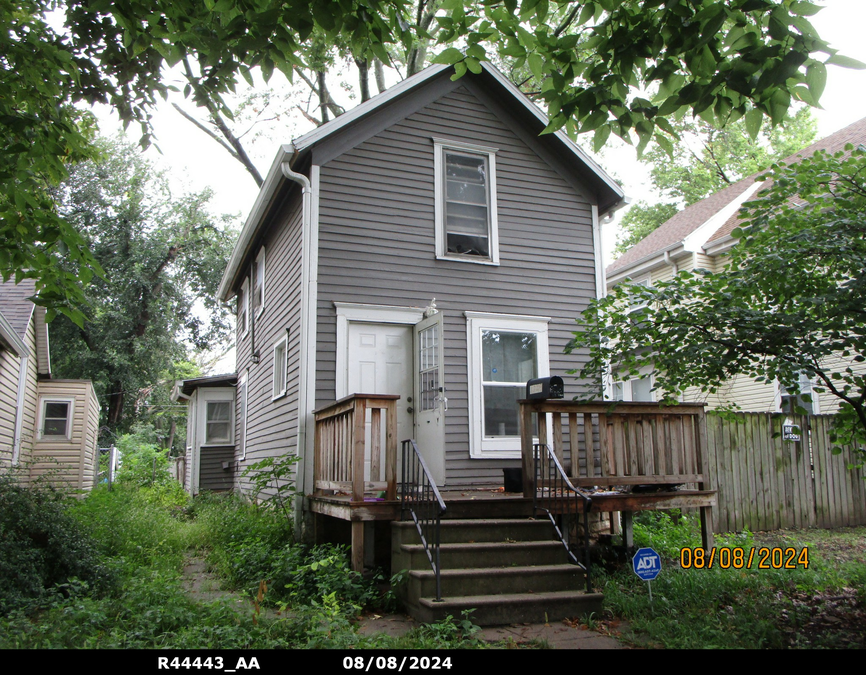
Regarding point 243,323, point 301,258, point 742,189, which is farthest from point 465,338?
point 742,189

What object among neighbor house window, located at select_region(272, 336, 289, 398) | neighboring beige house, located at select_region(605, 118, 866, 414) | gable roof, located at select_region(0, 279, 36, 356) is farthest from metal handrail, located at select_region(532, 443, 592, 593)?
gable roof, located at select_region(0, 279, 36, 356)

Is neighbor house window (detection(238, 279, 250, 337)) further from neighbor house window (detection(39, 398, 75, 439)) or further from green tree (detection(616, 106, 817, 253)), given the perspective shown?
green tree (detection(616, 106, 817, 253))

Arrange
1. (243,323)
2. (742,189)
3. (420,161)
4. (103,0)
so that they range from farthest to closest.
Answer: (742,189) < (243,323) < (420,161) < (103,0)

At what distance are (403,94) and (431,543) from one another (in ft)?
20.6

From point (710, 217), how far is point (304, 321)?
12.5 meters

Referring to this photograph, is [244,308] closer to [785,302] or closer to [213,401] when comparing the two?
[213,401]

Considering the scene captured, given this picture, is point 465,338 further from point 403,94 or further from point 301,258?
point 403,94

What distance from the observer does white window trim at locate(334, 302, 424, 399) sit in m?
8.66

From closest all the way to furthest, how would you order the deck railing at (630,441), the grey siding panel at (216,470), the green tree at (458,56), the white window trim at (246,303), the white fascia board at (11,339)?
the green tree at (458,56), the deck railing at (630,441), the white fascia board at (11,339), the white window trim at (246,303), the grey siding panel at (216,470)

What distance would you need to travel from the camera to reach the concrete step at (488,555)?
239 inches

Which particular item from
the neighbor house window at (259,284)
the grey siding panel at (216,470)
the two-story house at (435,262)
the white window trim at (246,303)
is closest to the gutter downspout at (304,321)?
the two-story house at (435,262)

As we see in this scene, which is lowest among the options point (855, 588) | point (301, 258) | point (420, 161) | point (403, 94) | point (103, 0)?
point (855, 588)

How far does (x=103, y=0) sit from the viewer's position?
4.85 metres

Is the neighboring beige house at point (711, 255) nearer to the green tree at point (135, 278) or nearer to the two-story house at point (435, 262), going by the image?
the two-story house at point (435, 262)
